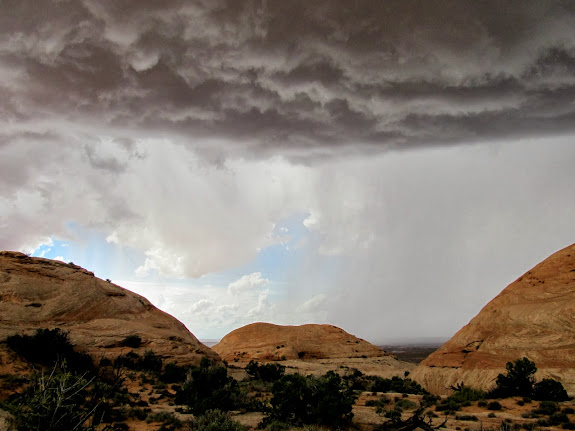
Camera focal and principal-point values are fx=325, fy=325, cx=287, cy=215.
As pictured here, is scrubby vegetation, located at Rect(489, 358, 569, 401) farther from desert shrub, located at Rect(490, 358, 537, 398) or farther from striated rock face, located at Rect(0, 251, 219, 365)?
striated rock face, located at Rect(0, 251, 219, 365)

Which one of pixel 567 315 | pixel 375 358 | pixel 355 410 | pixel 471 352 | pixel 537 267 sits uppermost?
pixel 537 267

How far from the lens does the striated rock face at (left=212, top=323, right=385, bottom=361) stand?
61444mm

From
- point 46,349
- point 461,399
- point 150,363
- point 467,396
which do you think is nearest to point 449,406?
point 461,399

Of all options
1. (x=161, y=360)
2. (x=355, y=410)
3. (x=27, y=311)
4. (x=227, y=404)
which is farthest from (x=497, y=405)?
(x=27, y=311)

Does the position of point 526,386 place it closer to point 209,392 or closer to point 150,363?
point 209,392

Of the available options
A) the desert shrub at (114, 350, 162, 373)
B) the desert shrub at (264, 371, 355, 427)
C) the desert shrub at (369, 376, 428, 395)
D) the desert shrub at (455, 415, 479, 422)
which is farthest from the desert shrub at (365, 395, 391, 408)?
the desert shrub at (114, 350, 162, 373)

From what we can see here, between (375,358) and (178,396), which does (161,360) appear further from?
(375,358)

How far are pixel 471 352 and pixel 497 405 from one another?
35.5 ft

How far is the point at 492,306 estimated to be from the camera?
32656mm

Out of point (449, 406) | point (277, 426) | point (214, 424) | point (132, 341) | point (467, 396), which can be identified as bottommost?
point (467, 396)

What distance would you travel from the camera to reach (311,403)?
1552 cm

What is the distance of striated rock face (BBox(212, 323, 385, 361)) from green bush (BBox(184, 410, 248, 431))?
46.5 meters

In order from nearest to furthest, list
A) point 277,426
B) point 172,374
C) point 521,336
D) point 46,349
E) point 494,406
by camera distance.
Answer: point 277,426, point 494,406, point 46,349, point 172,374, point 521,336

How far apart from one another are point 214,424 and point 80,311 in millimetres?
26736
